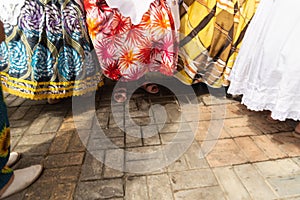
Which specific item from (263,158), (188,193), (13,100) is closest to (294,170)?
(263,158)

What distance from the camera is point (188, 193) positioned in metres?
1.01

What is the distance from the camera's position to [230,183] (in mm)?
1062

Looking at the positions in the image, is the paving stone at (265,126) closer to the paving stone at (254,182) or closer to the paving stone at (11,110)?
the paving stone at (254,182)

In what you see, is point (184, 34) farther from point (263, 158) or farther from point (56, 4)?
point (263, 158)

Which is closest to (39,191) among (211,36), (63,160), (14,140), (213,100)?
(63,160)

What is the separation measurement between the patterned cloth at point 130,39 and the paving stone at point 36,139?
0.66 metres

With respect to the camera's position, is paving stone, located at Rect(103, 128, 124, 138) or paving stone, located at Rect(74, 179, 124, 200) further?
paving stone, located at Rect(103, 128, 124, 138)

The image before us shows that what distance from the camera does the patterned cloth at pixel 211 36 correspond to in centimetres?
166

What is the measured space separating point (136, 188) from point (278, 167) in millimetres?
811

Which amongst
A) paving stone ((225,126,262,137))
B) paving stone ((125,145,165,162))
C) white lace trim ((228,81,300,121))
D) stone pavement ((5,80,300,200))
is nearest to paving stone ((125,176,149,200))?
stone pavement ((5,80,300,200))

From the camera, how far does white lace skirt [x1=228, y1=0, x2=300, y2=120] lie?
1162mm

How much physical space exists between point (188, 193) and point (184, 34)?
51.6 inches

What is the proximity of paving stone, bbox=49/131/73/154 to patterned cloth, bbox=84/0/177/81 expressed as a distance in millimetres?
596

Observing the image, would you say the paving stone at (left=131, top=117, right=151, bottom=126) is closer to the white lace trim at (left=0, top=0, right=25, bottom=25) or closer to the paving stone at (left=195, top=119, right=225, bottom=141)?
the paving stone at (left=195, top=119, right=225, bottom=141)
